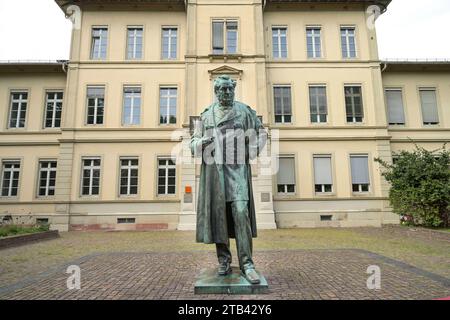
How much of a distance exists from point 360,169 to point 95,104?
1498 centimetres

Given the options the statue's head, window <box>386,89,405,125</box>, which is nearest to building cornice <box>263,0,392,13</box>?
window <box>386,89,405,125</box>

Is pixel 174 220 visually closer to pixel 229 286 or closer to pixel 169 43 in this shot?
pixel 169 43

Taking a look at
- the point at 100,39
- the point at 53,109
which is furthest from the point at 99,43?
the point at 53,109

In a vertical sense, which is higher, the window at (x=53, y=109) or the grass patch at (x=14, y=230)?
the window at (x=53, y=109)

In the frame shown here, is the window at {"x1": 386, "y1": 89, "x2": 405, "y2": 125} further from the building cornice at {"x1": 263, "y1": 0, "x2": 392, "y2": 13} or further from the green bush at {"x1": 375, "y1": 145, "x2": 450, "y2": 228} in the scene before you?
the green bush at {"x1": 375, "y1": 145, "x2": 450, "y2": 228}

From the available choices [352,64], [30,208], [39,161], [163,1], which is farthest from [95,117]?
[352,64]

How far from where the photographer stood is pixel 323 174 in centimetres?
1645

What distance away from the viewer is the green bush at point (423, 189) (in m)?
10.9

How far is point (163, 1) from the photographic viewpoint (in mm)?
17156

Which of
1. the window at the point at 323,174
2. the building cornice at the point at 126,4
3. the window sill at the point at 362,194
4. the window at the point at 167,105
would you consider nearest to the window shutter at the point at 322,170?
the window at the point at 323,174

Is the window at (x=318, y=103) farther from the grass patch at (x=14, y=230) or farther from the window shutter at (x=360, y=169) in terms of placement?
the grass patch at (x=14, y=230)

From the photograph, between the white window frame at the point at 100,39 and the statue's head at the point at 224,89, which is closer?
the statue's head at the point at 224,89

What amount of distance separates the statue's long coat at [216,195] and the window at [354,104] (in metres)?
14.8
